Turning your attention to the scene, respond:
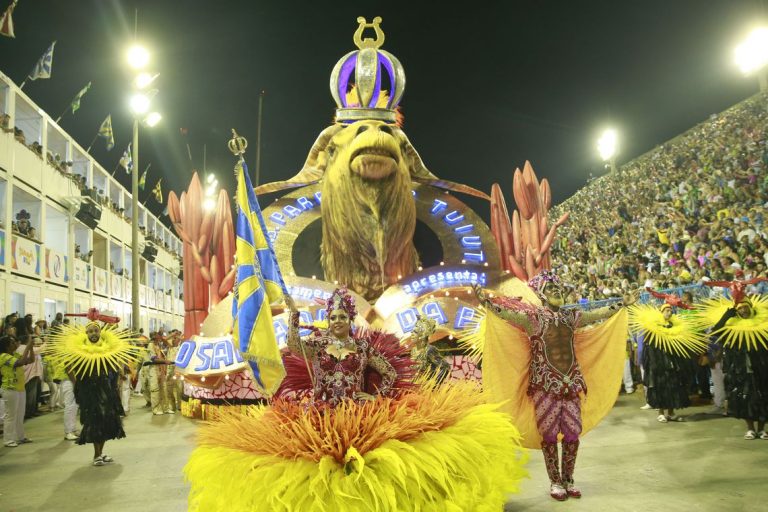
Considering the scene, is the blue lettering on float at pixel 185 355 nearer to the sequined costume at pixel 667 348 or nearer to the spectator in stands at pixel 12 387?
the spectator in stands at pixel 12 387

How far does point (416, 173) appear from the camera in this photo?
1026 centimetres

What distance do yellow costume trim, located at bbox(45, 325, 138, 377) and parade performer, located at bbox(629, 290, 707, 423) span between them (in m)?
6.91

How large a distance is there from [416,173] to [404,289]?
7.14 ft

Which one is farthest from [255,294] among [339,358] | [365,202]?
[365,202]

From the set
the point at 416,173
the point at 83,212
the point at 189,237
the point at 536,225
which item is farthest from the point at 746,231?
the point at 83,212

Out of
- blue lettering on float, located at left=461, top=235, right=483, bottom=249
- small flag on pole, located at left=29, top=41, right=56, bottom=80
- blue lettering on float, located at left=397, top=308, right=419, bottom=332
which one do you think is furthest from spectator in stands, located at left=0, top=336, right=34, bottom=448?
small flag on pole, located at left=29, top=41, right=56, bottom=80

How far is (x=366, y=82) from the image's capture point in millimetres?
9172

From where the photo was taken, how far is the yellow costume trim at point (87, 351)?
7.30 meters

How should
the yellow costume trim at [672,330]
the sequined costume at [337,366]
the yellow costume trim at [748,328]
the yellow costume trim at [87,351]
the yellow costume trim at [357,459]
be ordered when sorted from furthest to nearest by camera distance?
the yellow costume trim at [672,330] < the yellow costume trim at [87,351] < the yellow costume trim at [748,328] < the sequined costume at [337,366] < the yellow costume trim at [357,459]

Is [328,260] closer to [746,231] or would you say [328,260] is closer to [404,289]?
[404,289]

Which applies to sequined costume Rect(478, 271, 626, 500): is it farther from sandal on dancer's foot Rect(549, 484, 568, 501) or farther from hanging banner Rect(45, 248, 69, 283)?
hanging banner Rect(45, 248, 69, 283)

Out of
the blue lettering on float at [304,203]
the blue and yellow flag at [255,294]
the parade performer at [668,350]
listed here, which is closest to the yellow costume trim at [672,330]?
the parade performer at [668,350]

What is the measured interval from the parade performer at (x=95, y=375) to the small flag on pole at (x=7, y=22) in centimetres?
995

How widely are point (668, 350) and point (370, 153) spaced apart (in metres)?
5.28
